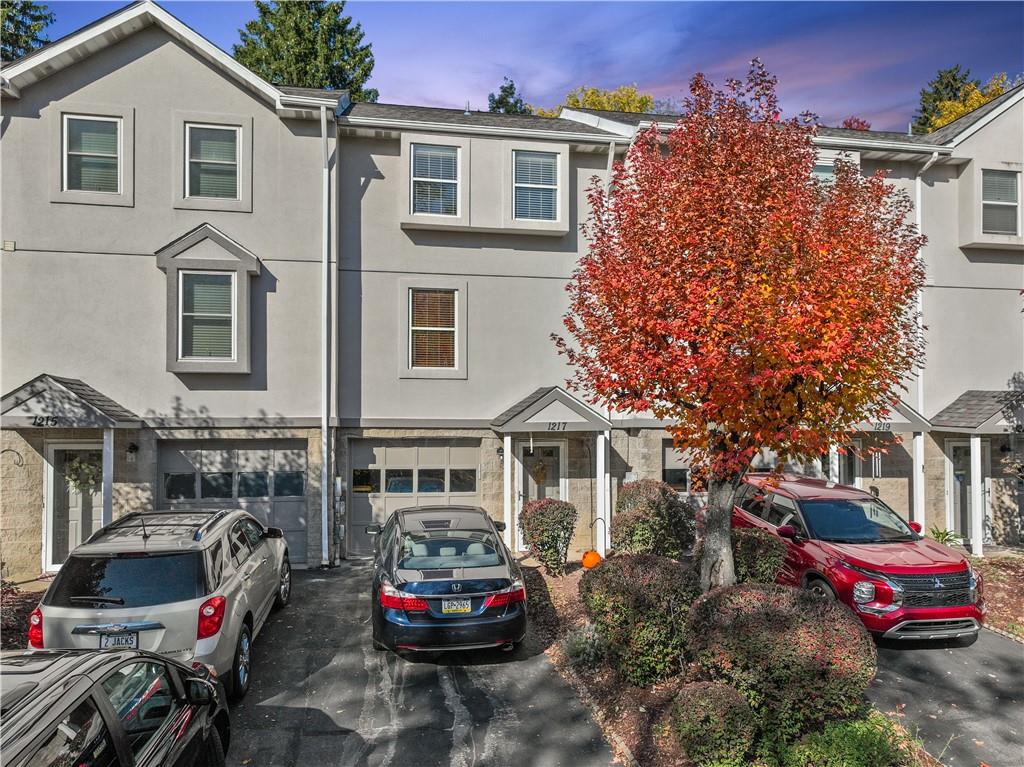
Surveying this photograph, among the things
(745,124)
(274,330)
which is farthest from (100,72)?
(745,124)

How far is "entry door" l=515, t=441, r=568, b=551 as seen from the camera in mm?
14109

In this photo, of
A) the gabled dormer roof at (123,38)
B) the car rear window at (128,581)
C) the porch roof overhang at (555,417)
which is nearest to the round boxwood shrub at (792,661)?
the car rear window at (128,581)

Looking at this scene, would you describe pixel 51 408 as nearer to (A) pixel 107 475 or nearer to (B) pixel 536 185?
(A) pixel 107 475

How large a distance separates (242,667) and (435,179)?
986 cm

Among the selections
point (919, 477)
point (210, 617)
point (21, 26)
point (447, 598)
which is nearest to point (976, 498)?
point (919, 477)

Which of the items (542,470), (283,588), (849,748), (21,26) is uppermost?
(21,26)

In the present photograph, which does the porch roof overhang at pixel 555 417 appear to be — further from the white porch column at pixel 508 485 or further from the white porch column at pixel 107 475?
the white porch column at pixel 107 475

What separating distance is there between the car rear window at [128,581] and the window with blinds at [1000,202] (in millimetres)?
17162

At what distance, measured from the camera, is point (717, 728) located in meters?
5.36

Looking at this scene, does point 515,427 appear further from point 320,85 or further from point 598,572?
point 320,85

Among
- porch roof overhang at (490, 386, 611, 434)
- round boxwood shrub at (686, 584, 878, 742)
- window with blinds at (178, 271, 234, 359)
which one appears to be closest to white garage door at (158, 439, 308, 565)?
window with blinds at (178, 271, 234, 359)

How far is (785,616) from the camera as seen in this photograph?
5.84 m

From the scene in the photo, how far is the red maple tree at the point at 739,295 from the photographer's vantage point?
692 cm

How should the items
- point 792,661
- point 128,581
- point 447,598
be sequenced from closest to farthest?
point 792,661, point 128,581, point 447,598
